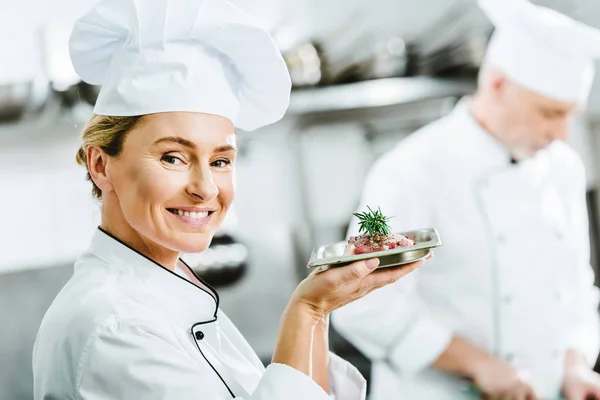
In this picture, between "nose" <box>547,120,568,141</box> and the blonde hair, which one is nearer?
the blonde hair

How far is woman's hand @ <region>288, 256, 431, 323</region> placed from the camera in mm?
989

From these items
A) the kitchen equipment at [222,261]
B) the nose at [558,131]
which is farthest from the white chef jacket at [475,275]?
the kitchen equipment at [222,261]

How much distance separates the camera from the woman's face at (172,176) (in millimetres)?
994

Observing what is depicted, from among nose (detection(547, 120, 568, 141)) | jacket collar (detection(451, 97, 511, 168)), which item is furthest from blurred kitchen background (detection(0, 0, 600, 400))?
nose (detection(547, 120, 568, 141))

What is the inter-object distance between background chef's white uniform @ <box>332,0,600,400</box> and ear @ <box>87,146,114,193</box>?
1.01 metres

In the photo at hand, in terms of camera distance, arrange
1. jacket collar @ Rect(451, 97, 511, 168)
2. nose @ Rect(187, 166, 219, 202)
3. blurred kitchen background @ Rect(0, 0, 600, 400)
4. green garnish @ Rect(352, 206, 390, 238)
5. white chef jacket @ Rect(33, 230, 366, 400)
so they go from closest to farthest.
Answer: white chef jacket @ Rect(33, 230, 366, 400)
nose @ Rect(187, 166, 219, 202)
green garnish @ Rect(352, 206, 390, 238)
jacket collar @ Rect(451, 97, 511, 168)
blurred kitchen background @ Rect(0, 0, 600, 400)

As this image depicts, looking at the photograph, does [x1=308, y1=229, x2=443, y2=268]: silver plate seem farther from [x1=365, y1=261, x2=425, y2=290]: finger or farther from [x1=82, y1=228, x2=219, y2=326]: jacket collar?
[x1=82, y1=228, x2=219, y2=326]: jacket collar

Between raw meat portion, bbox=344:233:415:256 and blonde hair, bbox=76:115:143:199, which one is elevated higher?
blonde hair, bbox=76:115:143:199

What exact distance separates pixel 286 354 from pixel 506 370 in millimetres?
1052

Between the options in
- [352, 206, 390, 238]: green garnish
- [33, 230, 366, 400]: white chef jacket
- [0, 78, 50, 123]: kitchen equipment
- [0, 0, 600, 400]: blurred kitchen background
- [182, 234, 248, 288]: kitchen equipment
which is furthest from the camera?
[182, 234, 248, 288]: kitchen equipment

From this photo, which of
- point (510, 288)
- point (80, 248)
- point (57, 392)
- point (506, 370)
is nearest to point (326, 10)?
point (80, 248)

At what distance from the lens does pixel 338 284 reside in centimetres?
100

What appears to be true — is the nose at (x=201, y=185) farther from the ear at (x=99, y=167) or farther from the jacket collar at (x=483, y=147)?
the jacket collar at (x=483, y=147)

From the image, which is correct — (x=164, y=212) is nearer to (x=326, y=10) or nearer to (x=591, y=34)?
(x=591, y=34)
